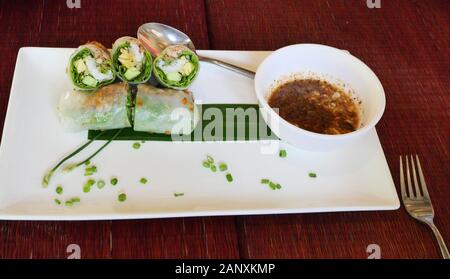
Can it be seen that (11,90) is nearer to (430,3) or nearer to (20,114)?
(20,114)

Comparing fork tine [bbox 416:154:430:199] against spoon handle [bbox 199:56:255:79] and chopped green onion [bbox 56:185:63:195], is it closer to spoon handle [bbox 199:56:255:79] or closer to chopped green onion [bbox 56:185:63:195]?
spoon handle [bbox 199:56:255:79]

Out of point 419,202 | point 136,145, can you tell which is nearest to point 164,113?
point 136,145

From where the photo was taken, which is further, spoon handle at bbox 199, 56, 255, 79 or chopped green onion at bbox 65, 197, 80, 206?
spoon handle at bbox 199, 56, 255, 79

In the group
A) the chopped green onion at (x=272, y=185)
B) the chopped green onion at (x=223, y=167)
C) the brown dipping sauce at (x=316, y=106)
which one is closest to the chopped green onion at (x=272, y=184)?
the chopped green onion at (x=272, y=185)

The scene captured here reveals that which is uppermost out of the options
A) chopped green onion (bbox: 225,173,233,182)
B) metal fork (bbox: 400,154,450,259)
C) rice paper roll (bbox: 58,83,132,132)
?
rice paper roll (bbox: 58,83,132,132)

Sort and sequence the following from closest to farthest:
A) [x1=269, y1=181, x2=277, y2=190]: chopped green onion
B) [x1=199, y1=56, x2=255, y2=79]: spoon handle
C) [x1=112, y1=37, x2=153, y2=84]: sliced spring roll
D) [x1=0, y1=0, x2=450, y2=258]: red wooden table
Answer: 1. [x1=0, y1=0, x2=450, y2=258]: red wooden table
2. [x1=269, y1=181, x2=277, y2=190]: chopped green onion
3. [x1=112, y1=37, x2=153, y2=84]: sliced spring roll
4. [x1=199, y1=56, x2=255, y2=79]: spoon handle

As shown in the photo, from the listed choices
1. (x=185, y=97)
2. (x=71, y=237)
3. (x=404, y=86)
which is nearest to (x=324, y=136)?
(x=185, y=97)

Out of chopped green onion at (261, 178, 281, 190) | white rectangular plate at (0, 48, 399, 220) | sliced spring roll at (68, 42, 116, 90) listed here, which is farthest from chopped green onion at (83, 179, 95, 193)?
chopped green onion at (261, 178, 281, 190)
